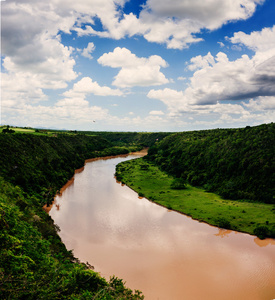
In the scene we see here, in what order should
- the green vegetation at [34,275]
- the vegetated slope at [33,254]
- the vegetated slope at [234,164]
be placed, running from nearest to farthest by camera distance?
the green vegetation at [34,275], the vegetated slope at [33,254], the vegetated slope at [234,164]

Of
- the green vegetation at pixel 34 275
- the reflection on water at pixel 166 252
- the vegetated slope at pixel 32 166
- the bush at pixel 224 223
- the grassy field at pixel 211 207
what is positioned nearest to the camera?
the green vegetation at pixel 34 275

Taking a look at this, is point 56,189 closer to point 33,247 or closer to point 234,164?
point 33,247

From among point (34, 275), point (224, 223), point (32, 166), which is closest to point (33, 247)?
point (34, 275)

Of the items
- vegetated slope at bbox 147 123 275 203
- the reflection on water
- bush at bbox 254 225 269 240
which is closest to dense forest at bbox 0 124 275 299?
vegetated slope at bbox 147 123 275 203

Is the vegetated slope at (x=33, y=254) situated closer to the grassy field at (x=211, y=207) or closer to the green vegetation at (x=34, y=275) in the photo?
the green vegetation at (x=34, y=275)

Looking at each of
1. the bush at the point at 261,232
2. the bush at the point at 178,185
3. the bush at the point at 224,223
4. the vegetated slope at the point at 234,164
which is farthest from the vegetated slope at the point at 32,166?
the vegetated slope at the point at 234,164
